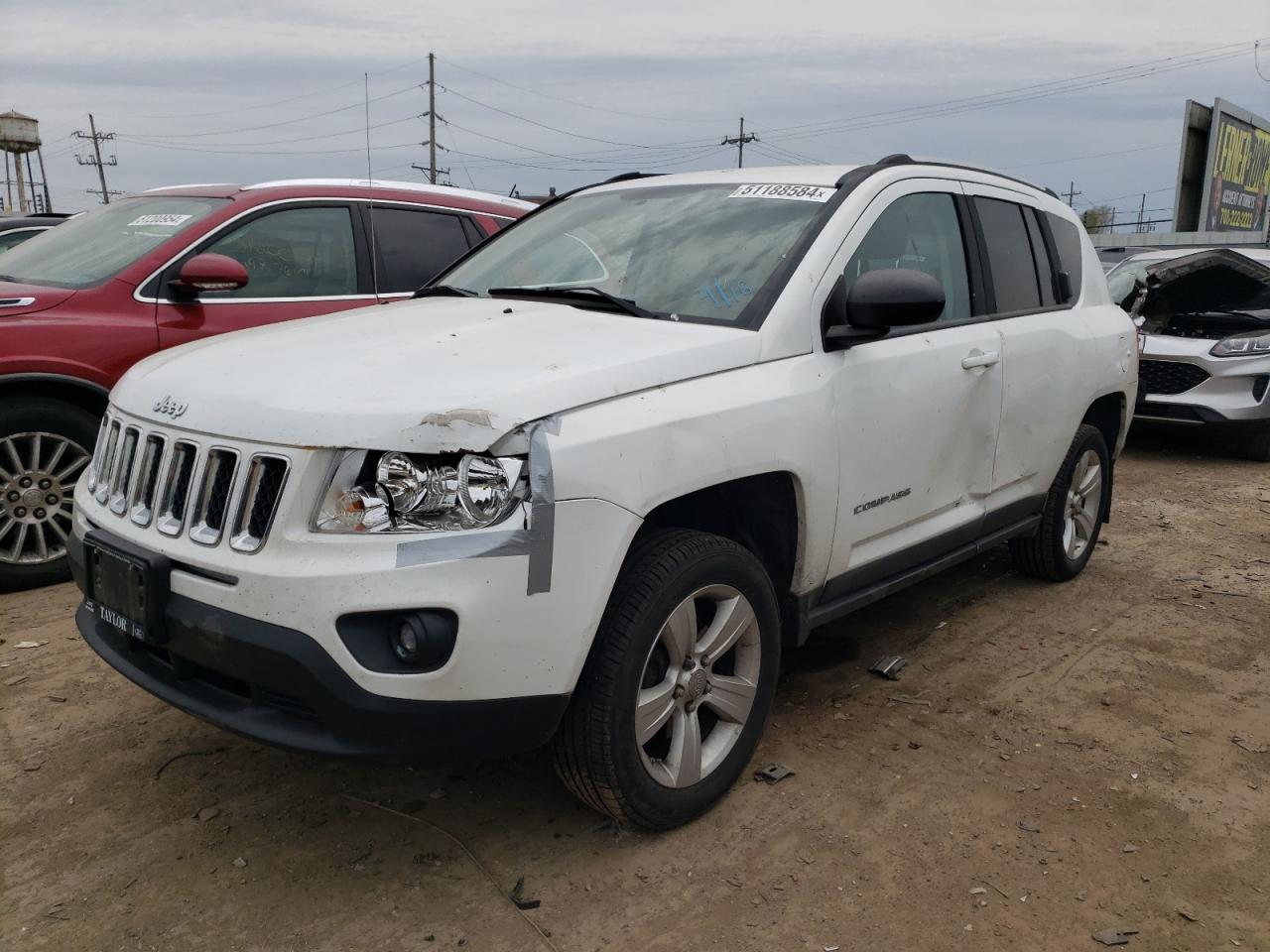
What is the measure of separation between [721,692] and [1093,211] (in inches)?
2465

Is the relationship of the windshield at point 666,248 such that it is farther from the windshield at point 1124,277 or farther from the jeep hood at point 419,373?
the windshield at point 1124,277

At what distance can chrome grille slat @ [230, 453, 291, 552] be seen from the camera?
2322 mm

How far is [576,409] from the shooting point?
2400 millimetres

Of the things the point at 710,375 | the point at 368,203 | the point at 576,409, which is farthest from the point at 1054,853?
the point at 368,203

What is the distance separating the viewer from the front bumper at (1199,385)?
8.23 m

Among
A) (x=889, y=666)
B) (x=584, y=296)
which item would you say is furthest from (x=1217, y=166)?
(x=584, y=296)

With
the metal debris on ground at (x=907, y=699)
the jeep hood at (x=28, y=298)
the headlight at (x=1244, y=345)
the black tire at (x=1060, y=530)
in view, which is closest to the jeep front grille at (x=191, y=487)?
the jeep hood at (x=28, y=298)

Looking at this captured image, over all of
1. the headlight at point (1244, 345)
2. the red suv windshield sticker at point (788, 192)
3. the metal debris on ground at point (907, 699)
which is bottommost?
the metal debris on ground at point (907, 699)

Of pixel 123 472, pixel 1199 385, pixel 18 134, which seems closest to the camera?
pixel 123 472

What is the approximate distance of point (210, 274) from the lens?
464cm

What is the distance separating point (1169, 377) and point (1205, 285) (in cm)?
89

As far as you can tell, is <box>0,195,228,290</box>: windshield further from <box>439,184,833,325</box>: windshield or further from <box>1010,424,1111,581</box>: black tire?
<box>1010,424,1111,581</box>: black tire

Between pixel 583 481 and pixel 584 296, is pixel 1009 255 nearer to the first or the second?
pixel 584 296

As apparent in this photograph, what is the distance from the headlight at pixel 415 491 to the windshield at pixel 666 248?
3.26ft
